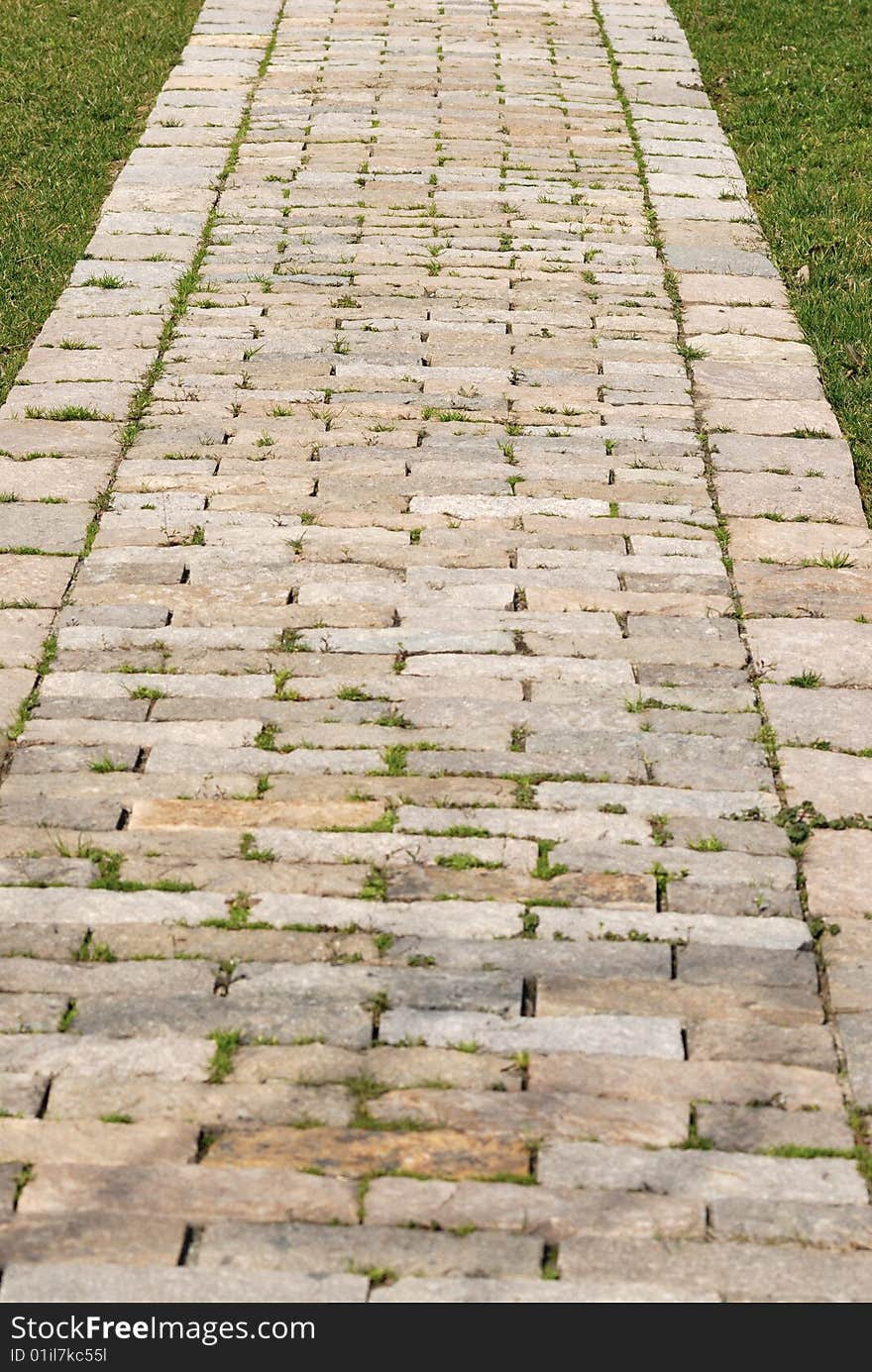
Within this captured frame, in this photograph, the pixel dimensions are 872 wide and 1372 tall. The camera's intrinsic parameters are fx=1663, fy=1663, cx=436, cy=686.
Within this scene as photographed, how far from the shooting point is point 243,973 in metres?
3.38

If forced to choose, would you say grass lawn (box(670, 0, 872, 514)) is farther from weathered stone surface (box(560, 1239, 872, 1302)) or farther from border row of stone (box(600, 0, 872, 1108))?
weathered stone surface (box(560, 1239, 872, 1302))

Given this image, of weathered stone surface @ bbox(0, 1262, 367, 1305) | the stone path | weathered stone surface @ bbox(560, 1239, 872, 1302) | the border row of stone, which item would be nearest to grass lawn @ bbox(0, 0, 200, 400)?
the stone path

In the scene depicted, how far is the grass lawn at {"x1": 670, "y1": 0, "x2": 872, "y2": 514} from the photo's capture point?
6.34 m

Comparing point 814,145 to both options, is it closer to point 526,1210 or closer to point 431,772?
point 431,772

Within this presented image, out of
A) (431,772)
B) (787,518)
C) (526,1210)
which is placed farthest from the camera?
(787,518)

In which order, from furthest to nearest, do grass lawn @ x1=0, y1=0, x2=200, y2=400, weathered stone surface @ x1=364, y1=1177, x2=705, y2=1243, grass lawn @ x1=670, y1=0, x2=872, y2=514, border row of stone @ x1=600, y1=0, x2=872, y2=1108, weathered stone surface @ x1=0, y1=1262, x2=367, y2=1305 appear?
1. grass lawn @ x1=0, y1=0, x2=200, y2=400
2. grass lawn @ x1=670, y1=0, x2=872, y2=514
3. border row of stone @ x1=600, y1=0, x2=872, y2=1108
4. weathered stone surface @ x1=364, y1=1177, x2=705, y2=1243
5. weathered stone surface @ x1=0, y1=1262, x2=367, y2=1305

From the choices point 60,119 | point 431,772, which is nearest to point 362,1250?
point 431,772

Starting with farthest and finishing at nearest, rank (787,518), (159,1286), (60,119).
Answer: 1. (60,119)
2. (787,518)
3. (159,1286)

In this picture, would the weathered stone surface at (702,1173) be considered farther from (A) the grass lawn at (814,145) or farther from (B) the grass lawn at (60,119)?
(B) the grass lawn at (60,119)

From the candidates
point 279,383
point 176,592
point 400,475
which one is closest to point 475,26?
point 279,383

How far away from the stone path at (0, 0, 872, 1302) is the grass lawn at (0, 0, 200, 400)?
8.0 inches

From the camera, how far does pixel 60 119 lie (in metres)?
8.52

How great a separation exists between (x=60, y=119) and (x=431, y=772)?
582cm

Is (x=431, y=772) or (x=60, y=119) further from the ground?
(x=431, y=772)
